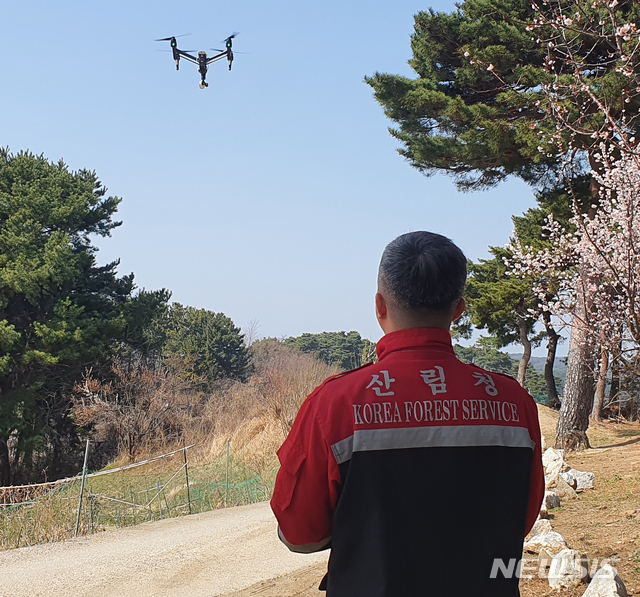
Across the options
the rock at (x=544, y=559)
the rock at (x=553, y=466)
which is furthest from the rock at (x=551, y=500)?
the rock at (x=544, y=559)

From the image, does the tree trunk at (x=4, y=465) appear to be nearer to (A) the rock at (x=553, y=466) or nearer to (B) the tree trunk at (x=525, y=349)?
(B) the tree trunk at (x=525, y=349)

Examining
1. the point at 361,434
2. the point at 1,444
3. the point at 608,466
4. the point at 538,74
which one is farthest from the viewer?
the point at 1,444

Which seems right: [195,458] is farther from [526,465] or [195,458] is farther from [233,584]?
[526,465]

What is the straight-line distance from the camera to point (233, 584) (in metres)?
5.63

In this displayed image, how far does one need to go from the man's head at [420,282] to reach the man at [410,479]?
3.2 inches

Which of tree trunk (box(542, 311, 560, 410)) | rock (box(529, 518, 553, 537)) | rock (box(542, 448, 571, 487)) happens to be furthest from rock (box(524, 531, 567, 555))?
tree trunk (box(542, 311, 560, 410))

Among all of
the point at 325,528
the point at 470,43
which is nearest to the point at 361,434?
the point at 325,528

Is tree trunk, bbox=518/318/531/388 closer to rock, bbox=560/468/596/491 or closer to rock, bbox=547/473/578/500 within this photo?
rock, bbox=560/468/596/491

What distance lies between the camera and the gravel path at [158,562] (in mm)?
5828

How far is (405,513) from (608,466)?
7718 mm

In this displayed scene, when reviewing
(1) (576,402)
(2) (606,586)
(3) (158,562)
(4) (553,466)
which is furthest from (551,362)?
(2) (606,586)

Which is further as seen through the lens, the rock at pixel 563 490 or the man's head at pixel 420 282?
the rock at pixel 563 490

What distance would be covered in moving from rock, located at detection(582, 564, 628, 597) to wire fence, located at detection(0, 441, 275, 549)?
284 inches

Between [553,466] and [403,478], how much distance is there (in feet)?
20.5
